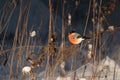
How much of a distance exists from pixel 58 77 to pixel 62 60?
571 mm

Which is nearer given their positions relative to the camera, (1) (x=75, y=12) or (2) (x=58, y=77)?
(2) (x=58, y=77)

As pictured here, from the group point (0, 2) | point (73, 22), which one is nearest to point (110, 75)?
point (73, 22)

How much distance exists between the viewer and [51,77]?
183cm

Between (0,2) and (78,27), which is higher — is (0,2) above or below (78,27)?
above

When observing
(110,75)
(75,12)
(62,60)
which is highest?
(75,12)

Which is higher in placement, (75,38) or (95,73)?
(75,38)

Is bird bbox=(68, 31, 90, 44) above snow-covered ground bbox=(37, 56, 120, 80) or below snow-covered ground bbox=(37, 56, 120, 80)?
above

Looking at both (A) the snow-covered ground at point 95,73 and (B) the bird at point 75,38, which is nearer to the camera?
(B) the bird at point 75,38

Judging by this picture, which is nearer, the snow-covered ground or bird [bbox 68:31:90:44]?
bird [bbox 68:31:90:44]

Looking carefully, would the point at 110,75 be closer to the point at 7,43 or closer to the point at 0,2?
the point at 7,43

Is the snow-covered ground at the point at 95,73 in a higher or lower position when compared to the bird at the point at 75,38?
lower

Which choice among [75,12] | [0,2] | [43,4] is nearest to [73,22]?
[75,12]

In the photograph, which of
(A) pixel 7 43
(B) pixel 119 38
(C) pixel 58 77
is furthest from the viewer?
(B) pixel 119 38

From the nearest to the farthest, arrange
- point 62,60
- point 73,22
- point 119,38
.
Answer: point 62,60 → point 119,38 → point 73,22
